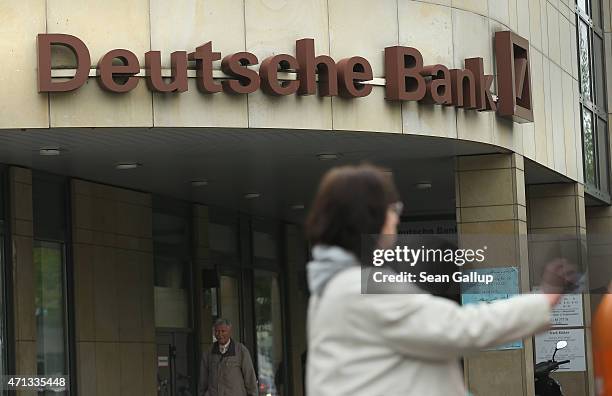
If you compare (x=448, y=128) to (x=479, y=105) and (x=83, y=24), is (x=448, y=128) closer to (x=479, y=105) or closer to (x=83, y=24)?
(x=479, y=105)

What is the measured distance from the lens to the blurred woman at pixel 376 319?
3.88m

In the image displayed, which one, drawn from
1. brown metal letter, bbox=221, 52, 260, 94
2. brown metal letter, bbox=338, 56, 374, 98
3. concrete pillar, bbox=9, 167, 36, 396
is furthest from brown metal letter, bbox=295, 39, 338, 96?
concrete pillar, bbox=9, 167, 36, 396

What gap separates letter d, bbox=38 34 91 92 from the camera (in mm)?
14359

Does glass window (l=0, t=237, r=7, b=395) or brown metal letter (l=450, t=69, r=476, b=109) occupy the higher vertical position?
brown metal letter (l=450, t=69, r=476, b=109)

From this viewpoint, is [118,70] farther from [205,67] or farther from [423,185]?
[423,185]

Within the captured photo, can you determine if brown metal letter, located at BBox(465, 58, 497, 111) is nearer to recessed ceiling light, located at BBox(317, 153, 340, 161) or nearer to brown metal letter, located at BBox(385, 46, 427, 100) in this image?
brown metal letter, located at BBox(385, 46, 427, 100)

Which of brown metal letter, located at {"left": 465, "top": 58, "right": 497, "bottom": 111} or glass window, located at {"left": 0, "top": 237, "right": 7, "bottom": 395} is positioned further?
glass window, located at {"left": 0, "top": 237, "right": 7, "bottom": 395}

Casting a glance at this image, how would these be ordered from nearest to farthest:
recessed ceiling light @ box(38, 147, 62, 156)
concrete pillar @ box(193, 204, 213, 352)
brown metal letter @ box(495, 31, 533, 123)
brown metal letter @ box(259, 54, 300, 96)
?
1. brown metal letter @ box(259, 54, 300, 96)
2. recessed ceiling light @ box(38, 147, 62, 156)
3. brown metal letter @ box(495, 31, 533, 123)
4. concrete pillar @ box(193, 204, 213, 352)

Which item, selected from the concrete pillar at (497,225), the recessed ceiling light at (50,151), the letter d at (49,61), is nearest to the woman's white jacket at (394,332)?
the letter d at (49,61)

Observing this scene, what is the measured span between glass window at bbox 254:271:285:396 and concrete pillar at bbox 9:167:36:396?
24.6 feet

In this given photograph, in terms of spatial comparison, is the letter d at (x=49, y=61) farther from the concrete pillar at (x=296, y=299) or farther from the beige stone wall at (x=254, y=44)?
the concrete pillar at (x=296, y=299)

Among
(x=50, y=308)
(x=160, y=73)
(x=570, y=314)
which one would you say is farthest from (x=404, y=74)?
(x=570, y=314)

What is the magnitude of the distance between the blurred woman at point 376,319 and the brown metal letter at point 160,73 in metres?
10.9

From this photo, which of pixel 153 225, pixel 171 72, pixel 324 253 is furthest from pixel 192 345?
pixel 324 253
